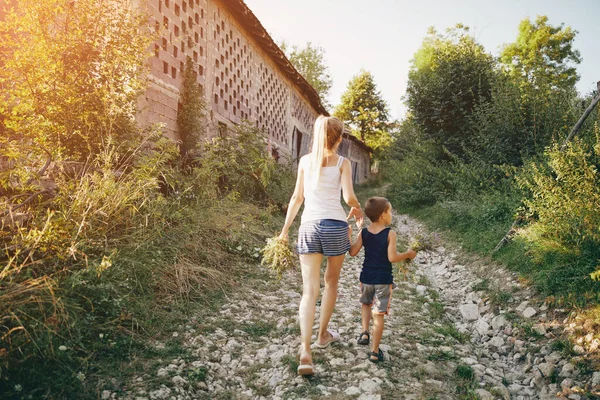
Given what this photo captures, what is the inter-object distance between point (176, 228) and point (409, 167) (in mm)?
10966

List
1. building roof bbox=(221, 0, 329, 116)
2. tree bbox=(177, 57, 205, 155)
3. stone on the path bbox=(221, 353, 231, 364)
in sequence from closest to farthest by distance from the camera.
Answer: stone on the path bbox=(221, 353, 231, 364), tree bbox=(177, 57, 205, 155), building roof bbox=(221, 0, 329, 116)

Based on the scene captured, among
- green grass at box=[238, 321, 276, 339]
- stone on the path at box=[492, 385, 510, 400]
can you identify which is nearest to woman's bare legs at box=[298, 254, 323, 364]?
green grass at box=[238, 321, 276, 339]

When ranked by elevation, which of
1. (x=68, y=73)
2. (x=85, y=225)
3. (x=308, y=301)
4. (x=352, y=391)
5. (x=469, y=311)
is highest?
(x=68, y=73)

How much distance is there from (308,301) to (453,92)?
35.6 feet

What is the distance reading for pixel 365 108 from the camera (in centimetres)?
3878

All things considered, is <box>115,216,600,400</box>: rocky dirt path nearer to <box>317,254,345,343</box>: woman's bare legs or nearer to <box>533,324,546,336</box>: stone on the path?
<box>533,324,546,336</box>: stone on the path

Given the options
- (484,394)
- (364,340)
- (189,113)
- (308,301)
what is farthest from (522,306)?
(189,113)

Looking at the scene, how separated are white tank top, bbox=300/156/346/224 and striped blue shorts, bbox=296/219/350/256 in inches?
1.9

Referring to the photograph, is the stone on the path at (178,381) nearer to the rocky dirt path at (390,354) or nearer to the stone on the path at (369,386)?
the rocky dirt path at (390,354)

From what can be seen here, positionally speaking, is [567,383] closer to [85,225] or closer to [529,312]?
[529,312]

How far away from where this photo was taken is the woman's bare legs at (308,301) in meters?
2.92

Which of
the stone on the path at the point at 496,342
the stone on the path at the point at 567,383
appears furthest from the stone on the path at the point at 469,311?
the stone on the path at the point at 567,383

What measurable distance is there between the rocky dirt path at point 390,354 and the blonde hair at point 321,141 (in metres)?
1.53

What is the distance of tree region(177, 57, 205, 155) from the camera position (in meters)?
7.18
